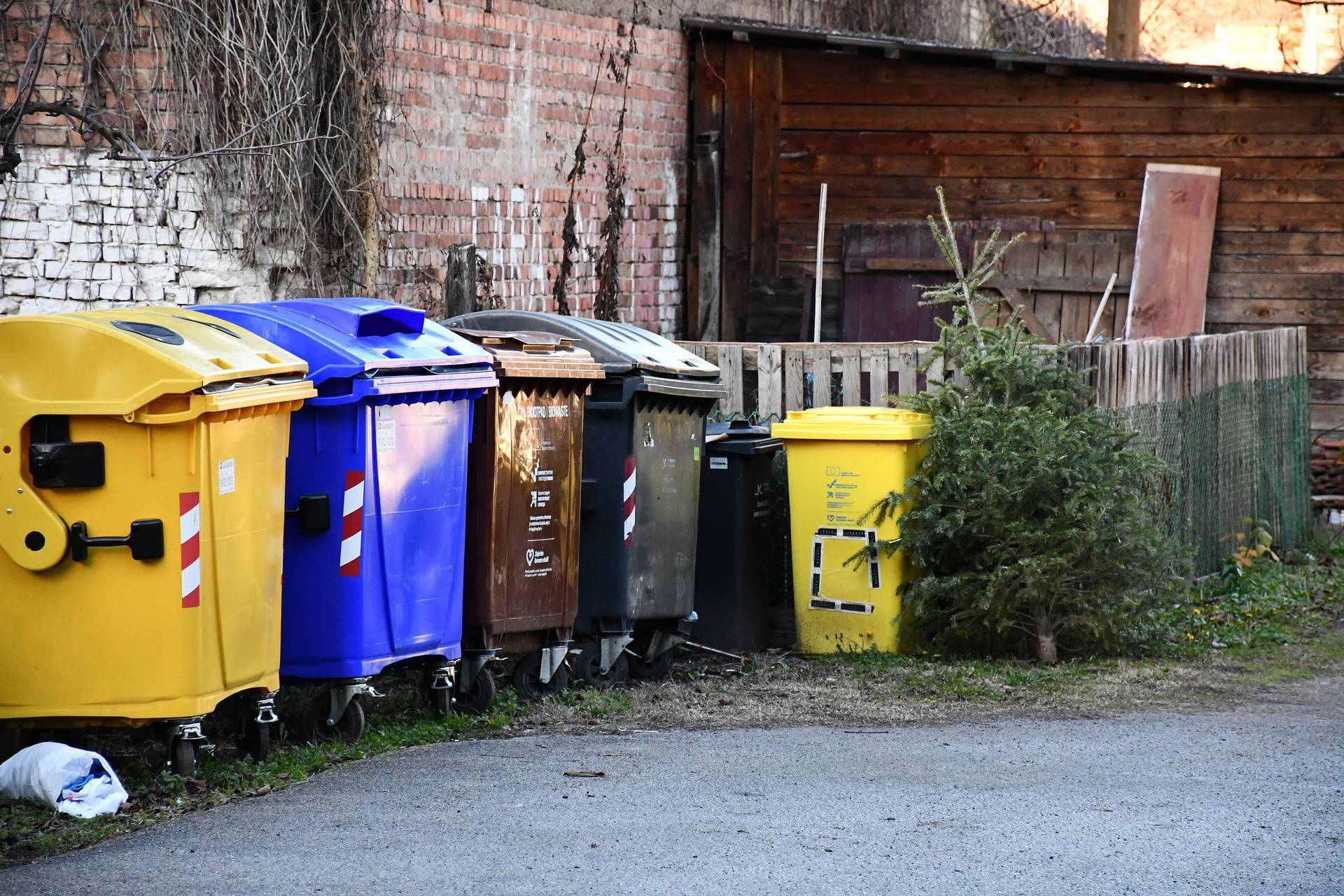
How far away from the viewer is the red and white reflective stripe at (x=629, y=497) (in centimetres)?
805

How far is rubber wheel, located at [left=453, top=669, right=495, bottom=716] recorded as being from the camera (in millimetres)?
7434

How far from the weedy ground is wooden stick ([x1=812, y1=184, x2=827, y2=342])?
4929 millimetres

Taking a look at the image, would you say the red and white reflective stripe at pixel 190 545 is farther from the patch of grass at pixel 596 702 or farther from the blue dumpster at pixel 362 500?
the patch of grass at pixel 596 702

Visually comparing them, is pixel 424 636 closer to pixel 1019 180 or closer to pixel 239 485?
pixel 239 485

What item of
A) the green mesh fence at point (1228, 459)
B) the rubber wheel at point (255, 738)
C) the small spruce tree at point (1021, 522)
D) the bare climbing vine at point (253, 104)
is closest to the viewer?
the rubber wheel at point (255, 738)

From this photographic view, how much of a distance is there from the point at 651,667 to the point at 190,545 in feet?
10.1

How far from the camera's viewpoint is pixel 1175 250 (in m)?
13.5

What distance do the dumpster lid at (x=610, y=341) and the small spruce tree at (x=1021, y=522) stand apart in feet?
4.00

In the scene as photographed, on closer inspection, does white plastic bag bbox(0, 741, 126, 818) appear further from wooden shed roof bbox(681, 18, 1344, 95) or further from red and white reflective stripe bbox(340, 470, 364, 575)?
wooden shed roof bbox(681, 18, 1344, 95)

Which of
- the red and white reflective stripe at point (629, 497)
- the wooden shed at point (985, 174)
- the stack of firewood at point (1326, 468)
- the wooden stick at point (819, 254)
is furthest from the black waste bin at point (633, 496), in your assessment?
the stack of firewood at point (1326, 468)

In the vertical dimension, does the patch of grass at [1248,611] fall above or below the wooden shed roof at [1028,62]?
below

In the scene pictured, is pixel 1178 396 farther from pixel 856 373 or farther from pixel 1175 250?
pixel 1175 250

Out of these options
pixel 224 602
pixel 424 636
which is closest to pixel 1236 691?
pixel 424 636

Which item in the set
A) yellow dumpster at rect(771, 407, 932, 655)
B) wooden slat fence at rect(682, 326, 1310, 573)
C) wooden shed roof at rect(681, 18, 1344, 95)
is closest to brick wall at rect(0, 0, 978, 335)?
wooden shed roof at rect(681, 18, 1344, 95)
